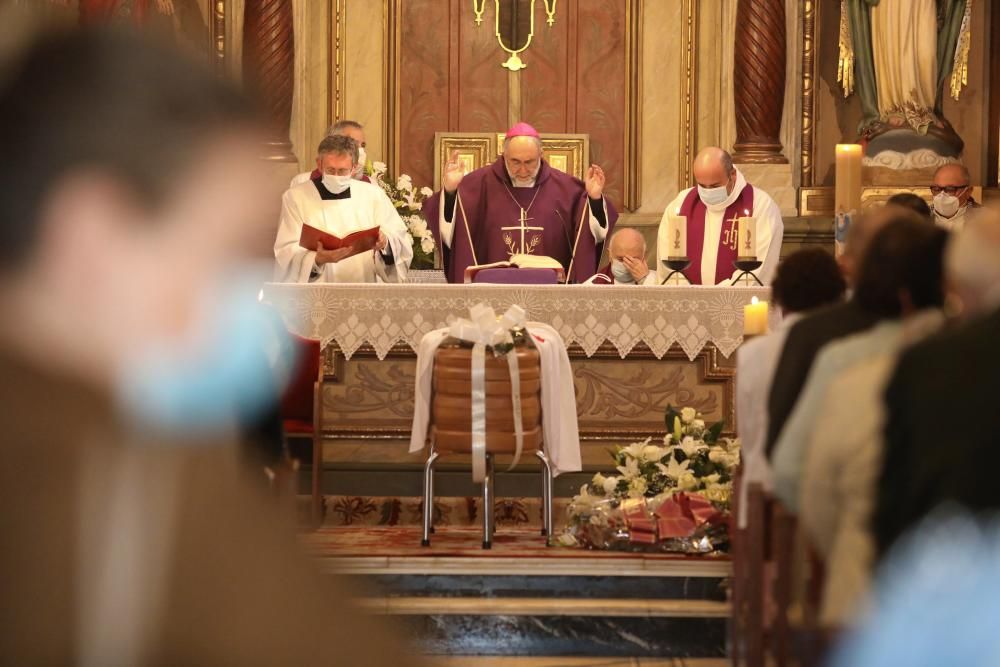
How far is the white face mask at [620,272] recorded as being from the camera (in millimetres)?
8398

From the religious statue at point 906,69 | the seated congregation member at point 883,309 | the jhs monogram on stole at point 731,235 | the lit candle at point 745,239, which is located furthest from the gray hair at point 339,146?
the seated congregation member at point 883,309

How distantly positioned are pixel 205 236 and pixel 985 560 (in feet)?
6.85

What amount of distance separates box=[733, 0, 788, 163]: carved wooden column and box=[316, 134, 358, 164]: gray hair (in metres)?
3.57

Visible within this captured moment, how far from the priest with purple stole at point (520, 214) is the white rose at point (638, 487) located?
2673 millimetres

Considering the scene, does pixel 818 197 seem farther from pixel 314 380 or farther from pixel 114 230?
pixel 114 230

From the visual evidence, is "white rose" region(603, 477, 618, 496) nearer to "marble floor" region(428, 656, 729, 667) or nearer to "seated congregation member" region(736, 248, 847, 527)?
"marble floor" region(428, 656, 729, 667)

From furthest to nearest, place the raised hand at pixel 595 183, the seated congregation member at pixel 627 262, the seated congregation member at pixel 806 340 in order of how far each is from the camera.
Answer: the raised hand at pixel 595 183, the seated congregation member at pixel 627 262, the seated congregation member at pixel 806 340

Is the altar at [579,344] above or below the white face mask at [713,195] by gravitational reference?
below

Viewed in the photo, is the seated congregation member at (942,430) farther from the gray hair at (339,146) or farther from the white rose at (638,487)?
the gray hair at (339,146)

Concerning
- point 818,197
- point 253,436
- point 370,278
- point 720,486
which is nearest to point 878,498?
point 253,436

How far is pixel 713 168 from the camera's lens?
30.2 ft

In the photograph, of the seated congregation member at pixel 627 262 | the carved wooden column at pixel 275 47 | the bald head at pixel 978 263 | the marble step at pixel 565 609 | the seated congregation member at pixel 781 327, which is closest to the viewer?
the bald head at pixel 978 263

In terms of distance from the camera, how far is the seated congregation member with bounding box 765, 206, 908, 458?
3689mm

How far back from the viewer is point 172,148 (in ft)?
2.09
